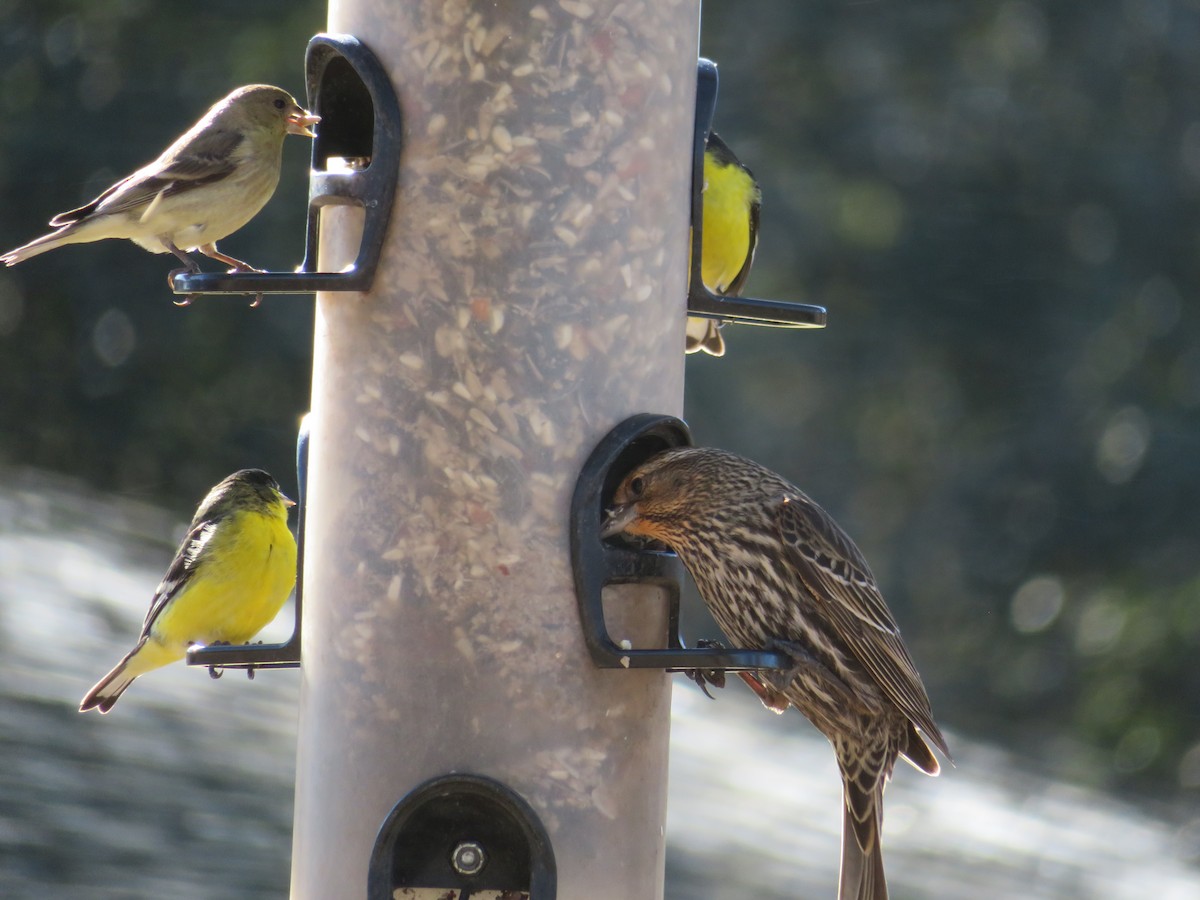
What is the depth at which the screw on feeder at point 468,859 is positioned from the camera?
3.87 m

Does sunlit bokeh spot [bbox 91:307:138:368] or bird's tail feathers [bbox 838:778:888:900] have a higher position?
sunlit bokeh spot [bbox 91:307:138:368]

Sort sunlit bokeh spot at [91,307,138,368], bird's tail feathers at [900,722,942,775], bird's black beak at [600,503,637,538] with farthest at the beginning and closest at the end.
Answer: sunlit bokeh spot at [91,307,138,368] → bird's tail feathers at [900,722,942,775] → bird's black beak at [600,503,637,538]

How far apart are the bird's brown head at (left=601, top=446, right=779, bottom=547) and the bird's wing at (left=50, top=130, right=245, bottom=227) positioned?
1.55 m

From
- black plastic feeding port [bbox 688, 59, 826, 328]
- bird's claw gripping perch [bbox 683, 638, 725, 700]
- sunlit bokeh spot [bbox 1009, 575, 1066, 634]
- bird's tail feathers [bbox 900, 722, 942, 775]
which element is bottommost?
bird's tail feathers [bbox 900, 722, 942, 775]

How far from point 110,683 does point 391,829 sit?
196 centimetres

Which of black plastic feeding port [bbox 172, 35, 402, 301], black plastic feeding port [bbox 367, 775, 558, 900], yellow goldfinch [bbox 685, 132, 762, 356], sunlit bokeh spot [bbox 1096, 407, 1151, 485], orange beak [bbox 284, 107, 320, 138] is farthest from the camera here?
sunlit bokeh spot [bbox 1096, 407, 1151, 485]

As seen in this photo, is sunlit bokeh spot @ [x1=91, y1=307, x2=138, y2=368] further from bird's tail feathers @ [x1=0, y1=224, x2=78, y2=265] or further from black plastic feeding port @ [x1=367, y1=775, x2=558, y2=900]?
black plastic feeding port @ [x1=367, y1=775, x2=558, y2=900]

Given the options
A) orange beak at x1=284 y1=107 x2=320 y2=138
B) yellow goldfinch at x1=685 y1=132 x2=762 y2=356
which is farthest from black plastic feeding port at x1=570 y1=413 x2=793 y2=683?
yellow goldfinch at x1=685 y1=132 x2=762 y2=356

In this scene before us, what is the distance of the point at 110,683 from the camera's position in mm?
5512

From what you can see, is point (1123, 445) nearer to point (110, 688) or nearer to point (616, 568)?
point (110, 688)

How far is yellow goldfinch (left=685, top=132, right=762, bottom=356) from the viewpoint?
649cm

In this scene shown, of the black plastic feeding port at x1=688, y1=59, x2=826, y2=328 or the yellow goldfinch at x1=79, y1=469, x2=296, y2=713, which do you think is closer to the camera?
the black plastic feeding port at x1=688, y1=59, x2=826, y2=328

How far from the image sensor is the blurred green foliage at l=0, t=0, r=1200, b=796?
1498 centimetres

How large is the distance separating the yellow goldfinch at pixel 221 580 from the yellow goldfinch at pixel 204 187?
0.76 m
